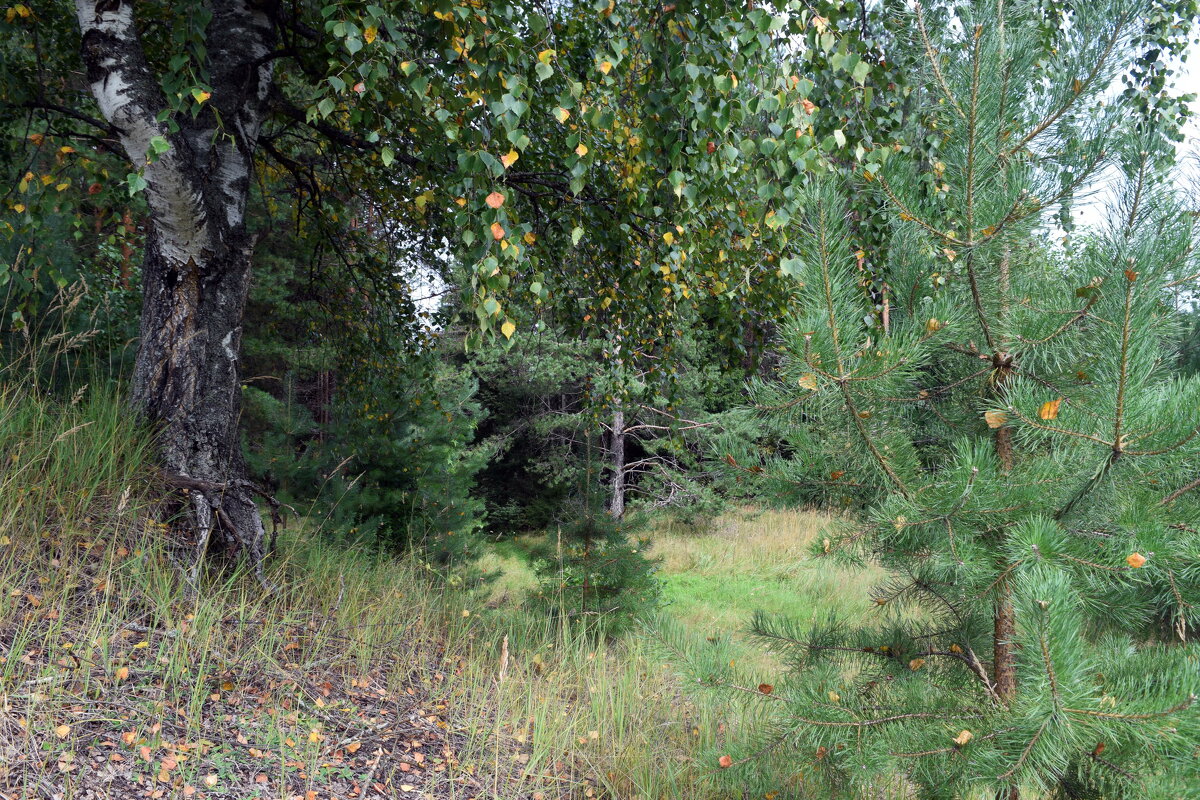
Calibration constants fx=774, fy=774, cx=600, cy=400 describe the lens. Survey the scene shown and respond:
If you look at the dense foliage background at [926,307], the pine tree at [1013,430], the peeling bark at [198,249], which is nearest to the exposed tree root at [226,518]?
the peeling bark at [198,249]

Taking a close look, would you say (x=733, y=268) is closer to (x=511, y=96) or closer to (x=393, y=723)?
(x=511, y=96)

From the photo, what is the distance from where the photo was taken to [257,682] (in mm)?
2824

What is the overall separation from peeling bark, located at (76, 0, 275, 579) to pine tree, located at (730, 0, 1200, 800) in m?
2.32

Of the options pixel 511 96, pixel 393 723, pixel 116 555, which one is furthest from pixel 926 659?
pixel 116 555

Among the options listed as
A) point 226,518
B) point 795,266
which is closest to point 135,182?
point 226,518

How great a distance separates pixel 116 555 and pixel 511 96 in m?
2.20

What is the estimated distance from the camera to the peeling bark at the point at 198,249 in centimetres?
295

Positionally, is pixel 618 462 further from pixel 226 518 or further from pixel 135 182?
pixel 135 182

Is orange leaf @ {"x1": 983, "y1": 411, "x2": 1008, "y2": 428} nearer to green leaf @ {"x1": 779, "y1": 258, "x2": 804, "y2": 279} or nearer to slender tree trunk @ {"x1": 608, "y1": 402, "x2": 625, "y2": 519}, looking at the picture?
green leaf @ {"x1": 779, "y1": 258, "x2": 804, "y2": 279}

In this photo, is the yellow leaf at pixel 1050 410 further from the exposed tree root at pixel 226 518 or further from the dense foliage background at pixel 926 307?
the exposed tree root at pixel 226 518

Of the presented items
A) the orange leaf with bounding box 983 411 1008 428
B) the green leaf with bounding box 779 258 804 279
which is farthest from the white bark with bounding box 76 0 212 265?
the orange leaf with bounding box 983 411 1008 428

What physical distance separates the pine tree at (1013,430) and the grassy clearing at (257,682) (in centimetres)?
43

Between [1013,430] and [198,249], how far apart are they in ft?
10.4

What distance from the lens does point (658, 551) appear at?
11062mm
